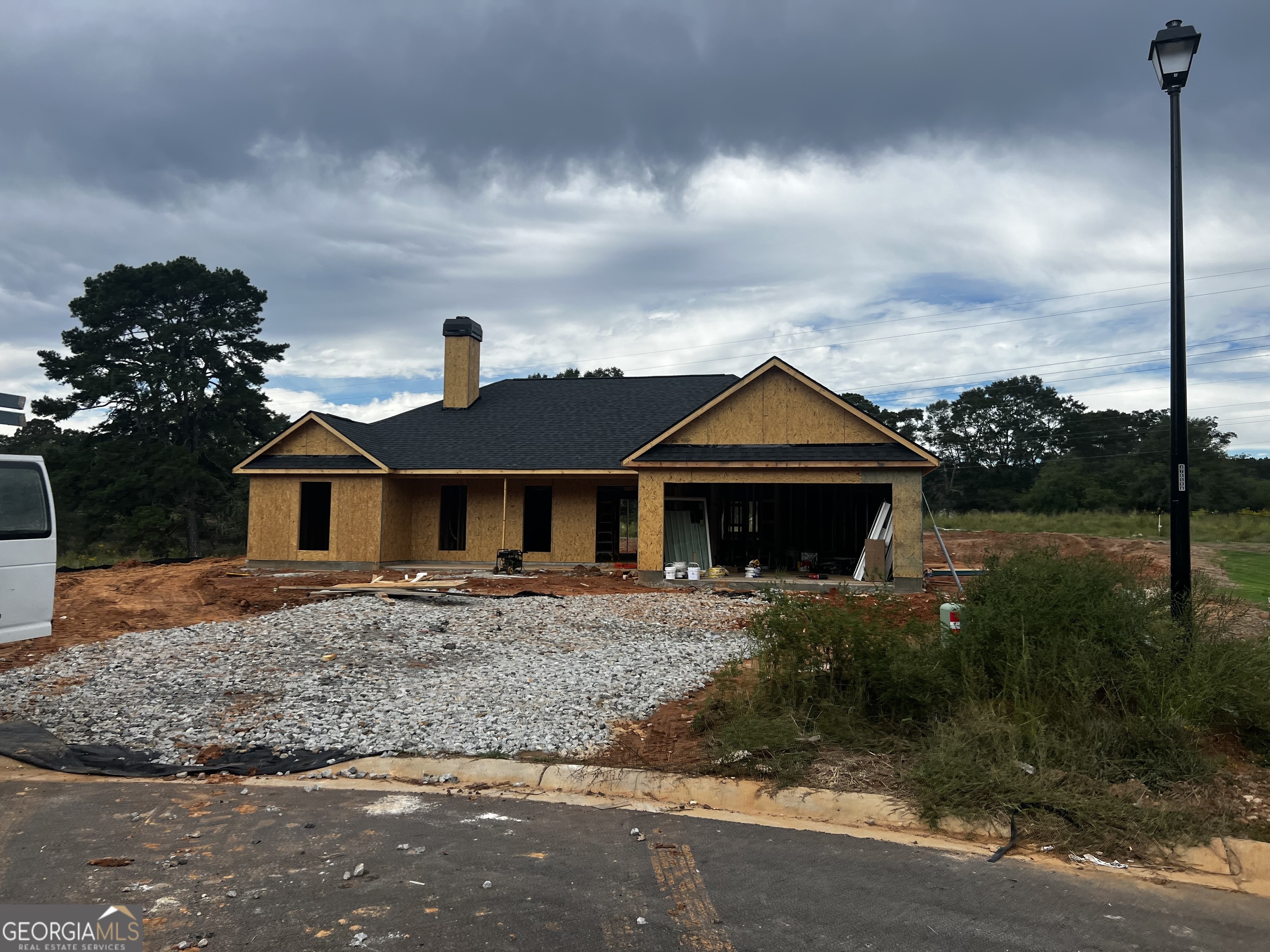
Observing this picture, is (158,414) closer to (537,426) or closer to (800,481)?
(537,426)

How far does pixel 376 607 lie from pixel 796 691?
7818 mm

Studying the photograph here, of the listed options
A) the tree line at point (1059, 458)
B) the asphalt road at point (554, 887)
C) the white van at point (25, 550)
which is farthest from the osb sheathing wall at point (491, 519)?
the tree line at point (1059, 458)

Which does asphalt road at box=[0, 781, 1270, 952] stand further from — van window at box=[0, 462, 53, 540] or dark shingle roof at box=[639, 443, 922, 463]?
dark shingle roof at box=[639, 443, 922, 463]

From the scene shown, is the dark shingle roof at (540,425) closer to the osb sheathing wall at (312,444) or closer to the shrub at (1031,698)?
the osb sheathing wall at (312,444)

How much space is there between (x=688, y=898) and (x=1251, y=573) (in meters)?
19.5

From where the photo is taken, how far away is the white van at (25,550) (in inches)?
280

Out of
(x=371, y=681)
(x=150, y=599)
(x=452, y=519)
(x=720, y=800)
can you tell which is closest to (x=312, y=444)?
(x=452, y=519)

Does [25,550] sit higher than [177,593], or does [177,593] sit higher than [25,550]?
[25,550]

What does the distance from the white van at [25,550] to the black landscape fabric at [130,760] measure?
1058 mm

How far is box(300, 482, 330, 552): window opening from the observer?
21203 mm

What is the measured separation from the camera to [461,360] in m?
25.1

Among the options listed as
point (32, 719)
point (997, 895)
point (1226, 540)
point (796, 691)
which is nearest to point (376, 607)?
point (32, 719)

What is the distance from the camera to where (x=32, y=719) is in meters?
7.14

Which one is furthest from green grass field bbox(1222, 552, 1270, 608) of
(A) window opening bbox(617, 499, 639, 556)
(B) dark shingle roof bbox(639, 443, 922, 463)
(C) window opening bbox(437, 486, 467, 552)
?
(C) window opening bbox(437, 486, 467, 552)
